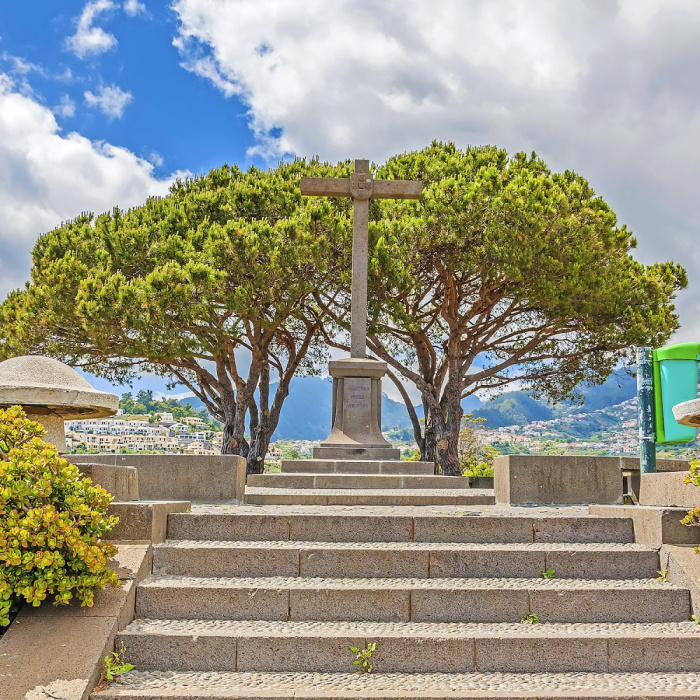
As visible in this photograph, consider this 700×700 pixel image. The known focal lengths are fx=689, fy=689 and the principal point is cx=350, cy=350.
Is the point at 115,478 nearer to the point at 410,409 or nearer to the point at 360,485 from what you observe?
the point at 360,485

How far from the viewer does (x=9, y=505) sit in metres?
4.18

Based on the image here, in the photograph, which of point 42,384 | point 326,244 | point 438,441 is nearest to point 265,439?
point 438,441

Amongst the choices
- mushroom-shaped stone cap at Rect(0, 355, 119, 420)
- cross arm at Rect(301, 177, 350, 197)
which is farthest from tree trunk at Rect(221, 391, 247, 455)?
mushroom-shaped stone cap at Rect(0, 355, 119, 420)

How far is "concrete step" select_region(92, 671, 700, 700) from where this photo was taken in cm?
382

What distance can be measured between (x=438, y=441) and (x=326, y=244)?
6046 mm

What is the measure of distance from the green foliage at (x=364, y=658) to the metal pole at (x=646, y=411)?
→ 12.6ft

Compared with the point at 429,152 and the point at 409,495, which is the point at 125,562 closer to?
the point at 409,495

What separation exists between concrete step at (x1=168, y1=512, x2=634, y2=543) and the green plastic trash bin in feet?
5.06

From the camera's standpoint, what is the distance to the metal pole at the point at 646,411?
271 inches

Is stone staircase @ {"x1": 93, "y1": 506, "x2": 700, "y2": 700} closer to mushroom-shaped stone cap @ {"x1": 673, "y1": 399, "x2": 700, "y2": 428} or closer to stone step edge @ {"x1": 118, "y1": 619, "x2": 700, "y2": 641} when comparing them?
stone step edge @ {"x1": 118, "y1": 619, "x2": 700, "y2": 641}

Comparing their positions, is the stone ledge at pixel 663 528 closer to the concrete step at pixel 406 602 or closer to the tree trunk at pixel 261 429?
the concrete step at pixel 406 602

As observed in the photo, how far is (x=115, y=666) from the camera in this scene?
13.4 ft

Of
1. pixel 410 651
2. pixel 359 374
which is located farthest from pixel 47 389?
pixel 359 374

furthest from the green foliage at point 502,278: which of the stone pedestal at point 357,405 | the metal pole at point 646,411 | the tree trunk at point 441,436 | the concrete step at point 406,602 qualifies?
the concrete step at point 406,602
